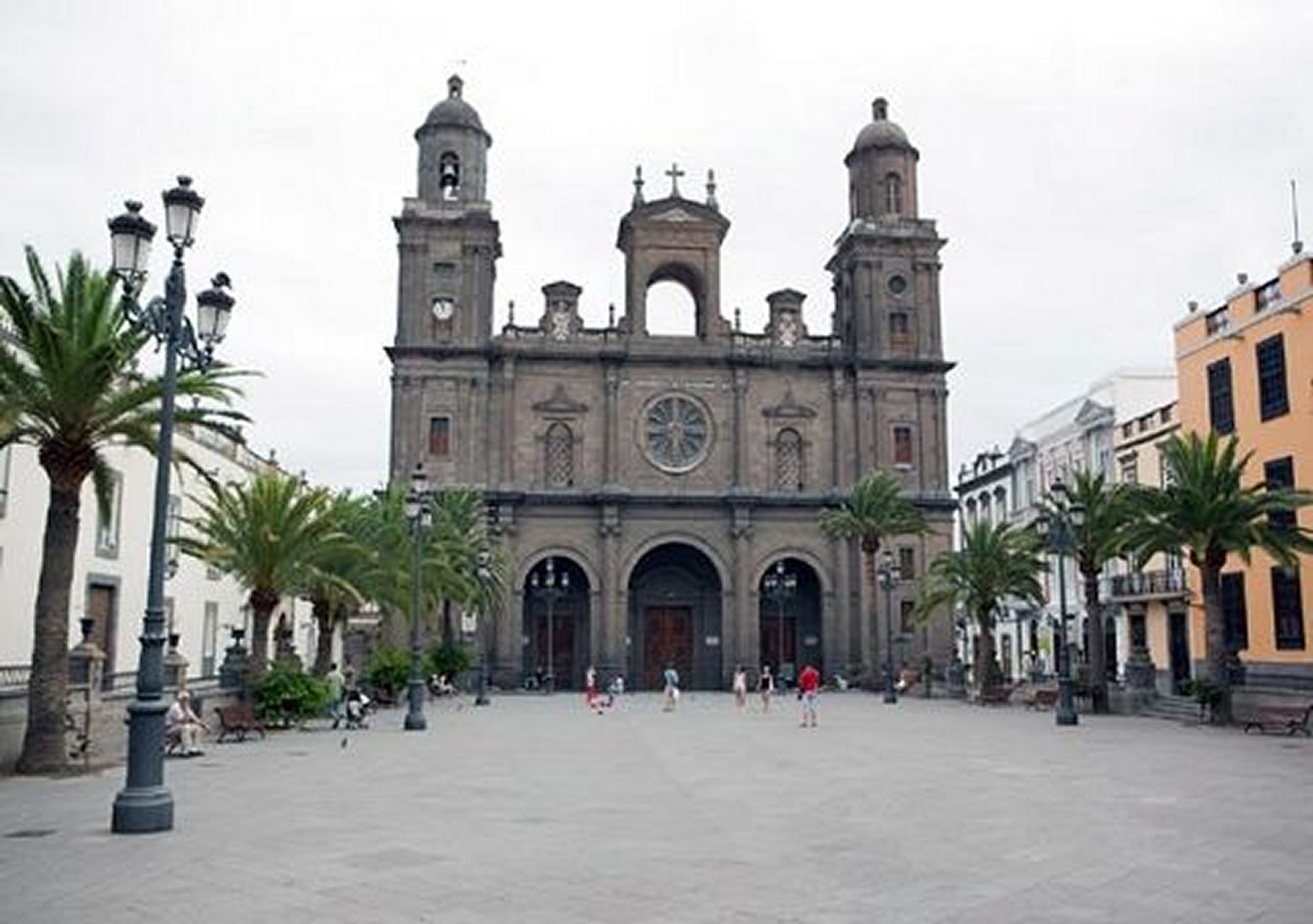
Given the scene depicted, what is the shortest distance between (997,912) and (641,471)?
42.1 m

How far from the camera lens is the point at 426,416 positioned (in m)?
48.4

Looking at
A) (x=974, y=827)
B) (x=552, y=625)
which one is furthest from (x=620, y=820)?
(x=552, y=625)

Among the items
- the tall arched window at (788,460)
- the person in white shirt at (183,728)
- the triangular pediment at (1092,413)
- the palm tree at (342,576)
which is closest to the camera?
the person in white shirt at (183,728)

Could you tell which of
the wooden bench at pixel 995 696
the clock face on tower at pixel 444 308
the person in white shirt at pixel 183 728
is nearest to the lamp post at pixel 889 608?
the wooden bench at pixel 995 696

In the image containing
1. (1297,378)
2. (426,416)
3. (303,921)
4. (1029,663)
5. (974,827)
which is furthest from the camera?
(1029,663)

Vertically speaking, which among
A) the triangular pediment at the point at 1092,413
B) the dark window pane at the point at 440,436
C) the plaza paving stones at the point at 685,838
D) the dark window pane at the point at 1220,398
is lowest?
the plaza paving stones at the point at 685,838

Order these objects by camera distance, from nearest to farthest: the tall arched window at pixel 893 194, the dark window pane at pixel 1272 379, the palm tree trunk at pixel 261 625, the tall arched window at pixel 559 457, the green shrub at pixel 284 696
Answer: the green shrub at pixel 284 696 → the palm tree trunk at pixel 261 625 → the dark window pane at pixel 1272 379 → the tall arched window at pixel 559 457 → the tall arched window at pixel 893 194

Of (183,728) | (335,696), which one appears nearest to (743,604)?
(335,696)

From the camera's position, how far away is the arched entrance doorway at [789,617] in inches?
1982

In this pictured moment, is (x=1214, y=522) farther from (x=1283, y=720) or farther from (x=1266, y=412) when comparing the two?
(x=1266, y=412)

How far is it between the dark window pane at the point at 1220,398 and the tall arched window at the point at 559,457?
992 inches

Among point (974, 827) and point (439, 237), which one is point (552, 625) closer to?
point (439, 237)

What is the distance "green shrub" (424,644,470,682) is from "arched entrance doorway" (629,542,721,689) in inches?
343

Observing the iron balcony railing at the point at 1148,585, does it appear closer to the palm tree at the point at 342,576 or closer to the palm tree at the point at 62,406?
the palm tree at the point at 342,576
